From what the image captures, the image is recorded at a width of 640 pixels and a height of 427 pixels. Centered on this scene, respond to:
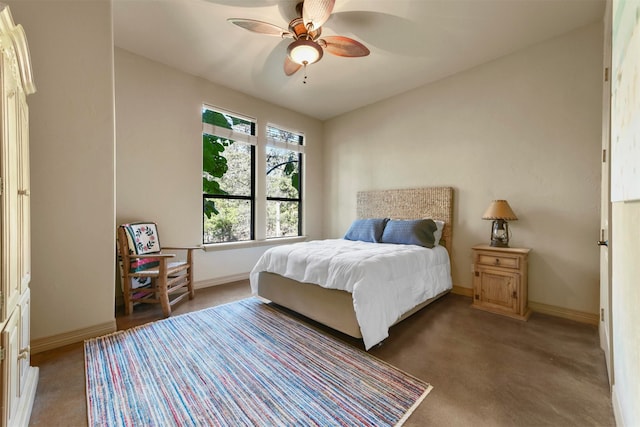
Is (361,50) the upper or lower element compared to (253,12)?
lower

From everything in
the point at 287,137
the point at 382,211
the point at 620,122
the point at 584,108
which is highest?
the point at 287,137

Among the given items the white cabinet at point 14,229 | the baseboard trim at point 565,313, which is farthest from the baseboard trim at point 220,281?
the baseboard trim at point 565,313

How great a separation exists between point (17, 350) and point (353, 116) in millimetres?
4608

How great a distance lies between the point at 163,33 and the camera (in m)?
2.61

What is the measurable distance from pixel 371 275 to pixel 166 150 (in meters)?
2.92

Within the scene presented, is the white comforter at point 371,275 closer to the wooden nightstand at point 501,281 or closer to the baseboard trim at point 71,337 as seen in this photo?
the wooden nightstand at point 501,281

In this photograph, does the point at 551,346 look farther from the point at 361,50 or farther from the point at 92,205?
the point at 92,205

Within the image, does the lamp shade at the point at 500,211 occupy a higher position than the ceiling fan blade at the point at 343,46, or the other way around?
the ceiling fan blade at the point at 343,46

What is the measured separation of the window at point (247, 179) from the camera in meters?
3.72

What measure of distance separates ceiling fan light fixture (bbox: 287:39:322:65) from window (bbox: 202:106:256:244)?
1904 mm

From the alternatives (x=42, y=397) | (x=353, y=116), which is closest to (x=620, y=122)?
(x=42, y=397)

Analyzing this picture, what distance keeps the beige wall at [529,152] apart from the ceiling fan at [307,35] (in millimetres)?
1791

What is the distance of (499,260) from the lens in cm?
270

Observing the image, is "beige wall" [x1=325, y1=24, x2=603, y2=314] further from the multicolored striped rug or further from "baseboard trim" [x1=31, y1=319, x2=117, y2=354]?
"baseboard trim" [x1=31, y1=319, x2=117, y2=354]
